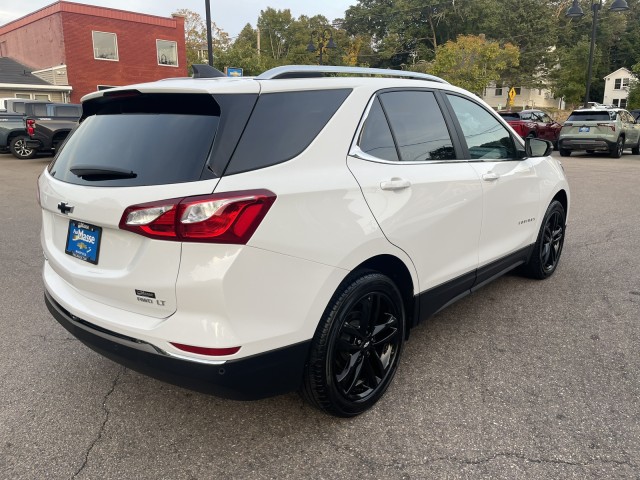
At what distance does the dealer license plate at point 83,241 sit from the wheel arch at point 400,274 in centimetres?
124

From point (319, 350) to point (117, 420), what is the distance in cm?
119

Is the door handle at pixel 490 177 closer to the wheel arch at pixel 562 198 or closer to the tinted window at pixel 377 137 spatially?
the tinted window at pixel 377 137

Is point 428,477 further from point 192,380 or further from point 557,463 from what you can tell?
point 192,380

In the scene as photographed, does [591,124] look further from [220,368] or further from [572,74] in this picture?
[572,74]

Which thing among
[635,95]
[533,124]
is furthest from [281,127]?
[635,95]

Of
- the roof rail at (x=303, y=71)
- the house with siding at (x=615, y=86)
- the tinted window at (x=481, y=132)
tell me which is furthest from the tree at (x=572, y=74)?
the roof rail at (x=303, y=71)

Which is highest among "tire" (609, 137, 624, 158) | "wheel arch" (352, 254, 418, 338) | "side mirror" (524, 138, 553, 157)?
"side mirror" (524, 138, 553, 157)

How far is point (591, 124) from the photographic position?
1731 centimetres

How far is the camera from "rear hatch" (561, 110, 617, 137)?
1719 cm

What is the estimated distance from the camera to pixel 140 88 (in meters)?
2.46

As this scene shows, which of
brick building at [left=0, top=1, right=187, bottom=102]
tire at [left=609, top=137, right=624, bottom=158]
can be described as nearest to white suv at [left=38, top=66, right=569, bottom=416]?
tire at [left=609, top=137, right=624, bottom=158]

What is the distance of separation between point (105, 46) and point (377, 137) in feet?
105

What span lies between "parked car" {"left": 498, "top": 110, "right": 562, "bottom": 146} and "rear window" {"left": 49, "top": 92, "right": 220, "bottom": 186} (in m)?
19.6

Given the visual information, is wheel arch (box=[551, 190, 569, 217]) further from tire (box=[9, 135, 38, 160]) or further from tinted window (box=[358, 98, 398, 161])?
tire (box=[9, 135, 38, 160])
